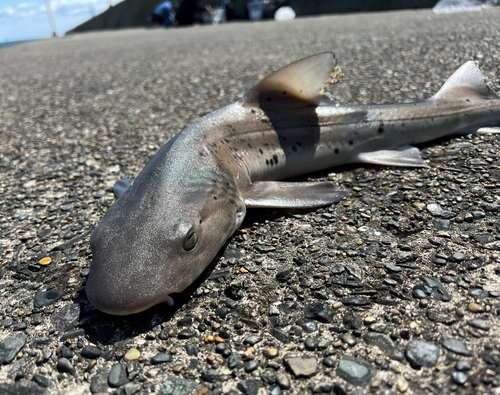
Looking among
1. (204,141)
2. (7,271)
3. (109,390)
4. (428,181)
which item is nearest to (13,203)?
(7,271)

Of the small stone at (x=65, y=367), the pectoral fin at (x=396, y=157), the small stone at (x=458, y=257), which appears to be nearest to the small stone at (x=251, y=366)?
→ the small stone at (x=65, y=367)

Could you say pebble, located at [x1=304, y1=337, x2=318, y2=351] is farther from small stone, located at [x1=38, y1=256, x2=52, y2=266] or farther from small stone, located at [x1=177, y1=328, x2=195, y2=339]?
small stone, located at [x1=38, y1=256, x2=52, y2=266]

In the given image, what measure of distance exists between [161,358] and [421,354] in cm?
104

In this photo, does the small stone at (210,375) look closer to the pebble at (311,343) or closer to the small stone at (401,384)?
the pebble at (311,343)

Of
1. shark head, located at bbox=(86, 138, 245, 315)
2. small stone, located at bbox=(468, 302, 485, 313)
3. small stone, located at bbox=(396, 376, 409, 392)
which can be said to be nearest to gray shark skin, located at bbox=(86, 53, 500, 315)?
shark head, located at bbox=(86, 138, 245, 315)

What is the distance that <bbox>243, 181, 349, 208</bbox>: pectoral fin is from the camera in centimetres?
246

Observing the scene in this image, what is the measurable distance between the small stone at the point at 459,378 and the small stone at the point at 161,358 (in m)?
1.08

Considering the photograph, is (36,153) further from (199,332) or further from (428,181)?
(428,181)

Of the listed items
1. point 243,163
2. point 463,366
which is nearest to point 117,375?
point 463,366

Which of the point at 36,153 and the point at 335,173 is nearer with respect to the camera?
the point at 335,173

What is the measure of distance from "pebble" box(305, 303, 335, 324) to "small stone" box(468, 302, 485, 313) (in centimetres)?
58

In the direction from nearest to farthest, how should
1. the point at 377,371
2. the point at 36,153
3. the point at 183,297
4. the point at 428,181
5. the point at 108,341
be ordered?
the point at 377,371 < the point at 108,341 < the point at 183,297 < the point at 428,181 < the point at 36,153

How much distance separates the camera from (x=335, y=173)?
10.1ft

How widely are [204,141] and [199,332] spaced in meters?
1.27
